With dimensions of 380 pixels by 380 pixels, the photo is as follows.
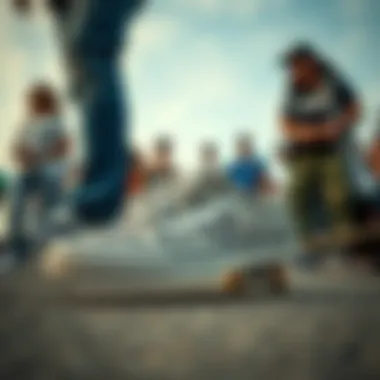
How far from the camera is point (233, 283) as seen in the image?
8.43 feet

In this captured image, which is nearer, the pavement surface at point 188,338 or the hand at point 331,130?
the pavement surface at point 188,338

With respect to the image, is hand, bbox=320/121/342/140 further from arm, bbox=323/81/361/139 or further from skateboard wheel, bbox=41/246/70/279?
skateboard wheel, bbox=41/246/70/279

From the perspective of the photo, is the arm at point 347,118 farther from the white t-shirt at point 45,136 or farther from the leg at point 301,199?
the white t-shirt at point 45,136

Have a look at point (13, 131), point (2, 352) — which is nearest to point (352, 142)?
point (13, 131)

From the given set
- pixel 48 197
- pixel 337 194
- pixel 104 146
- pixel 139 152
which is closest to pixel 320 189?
pixel 337 194

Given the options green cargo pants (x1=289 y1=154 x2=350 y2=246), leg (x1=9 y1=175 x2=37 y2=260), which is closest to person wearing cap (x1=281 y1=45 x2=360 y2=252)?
green cargo pants (x1=289 y1=154 x2=350 y2=246)

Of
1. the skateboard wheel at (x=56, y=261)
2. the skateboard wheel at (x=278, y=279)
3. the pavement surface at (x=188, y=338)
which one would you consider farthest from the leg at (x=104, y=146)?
the skateboard wheel at (x=278, y=279)

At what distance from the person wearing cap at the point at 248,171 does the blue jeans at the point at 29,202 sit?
0.53 metres

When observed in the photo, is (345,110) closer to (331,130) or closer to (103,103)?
(331,130)

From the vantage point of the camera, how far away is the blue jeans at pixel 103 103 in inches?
102

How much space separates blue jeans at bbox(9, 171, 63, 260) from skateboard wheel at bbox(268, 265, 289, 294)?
682 mm

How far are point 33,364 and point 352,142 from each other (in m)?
1.17

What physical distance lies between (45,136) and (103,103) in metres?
0.20

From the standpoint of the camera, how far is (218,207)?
2.58 metres
